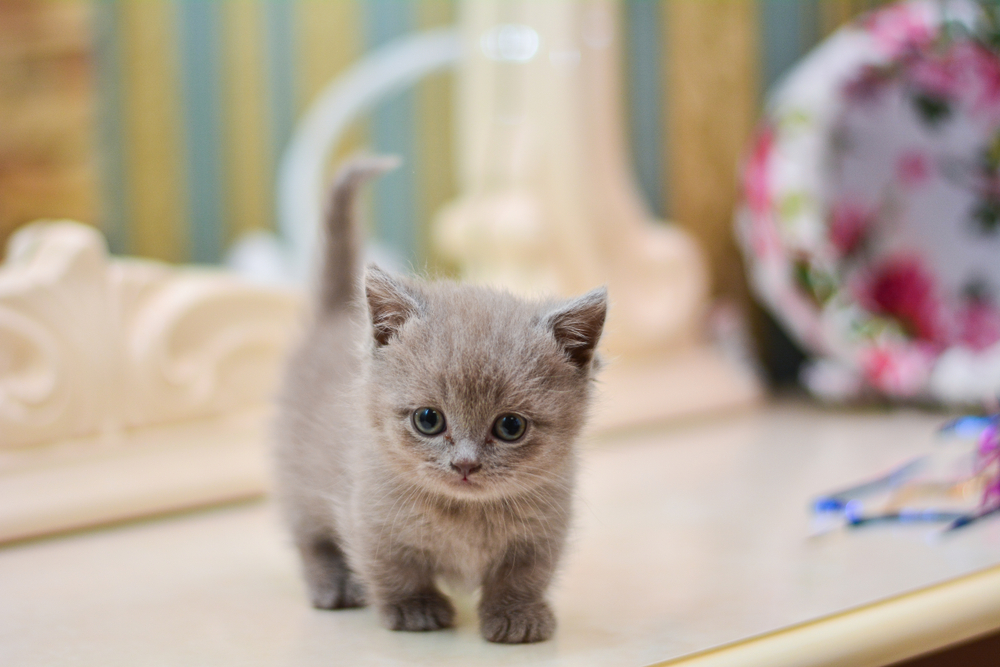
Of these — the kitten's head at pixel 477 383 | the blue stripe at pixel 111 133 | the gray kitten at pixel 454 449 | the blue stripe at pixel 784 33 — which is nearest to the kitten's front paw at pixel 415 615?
the gray kitten at pixel 454 449

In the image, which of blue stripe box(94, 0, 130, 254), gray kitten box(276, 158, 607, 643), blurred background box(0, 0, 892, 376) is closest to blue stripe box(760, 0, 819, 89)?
blurred background box(0, 0, 892, 376)

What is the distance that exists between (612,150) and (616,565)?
2.38 ft

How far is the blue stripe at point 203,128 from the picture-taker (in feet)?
5.29

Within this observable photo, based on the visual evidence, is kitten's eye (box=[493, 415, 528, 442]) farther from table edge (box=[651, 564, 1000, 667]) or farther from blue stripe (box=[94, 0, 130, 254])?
blue stripe (box=[94, 0, 130, 254])

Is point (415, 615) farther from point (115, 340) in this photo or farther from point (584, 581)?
point (115, 340)

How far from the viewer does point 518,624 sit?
2.20 ft

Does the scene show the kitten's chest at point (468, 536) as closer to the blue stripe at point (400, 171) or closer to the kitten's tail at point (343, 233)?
the kitten's tail at point (343, 233)

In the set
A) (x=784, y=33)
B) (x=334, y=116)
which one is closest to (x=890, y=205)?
(x=784, y=33)

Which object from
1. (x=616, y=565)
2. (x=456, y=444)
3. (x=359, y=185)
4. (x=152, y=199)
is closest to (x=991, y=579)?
(x=616, y=565)

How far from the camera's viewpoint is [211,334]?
1.18 m

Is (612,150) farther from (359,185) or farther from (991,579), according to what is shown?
(991,579)

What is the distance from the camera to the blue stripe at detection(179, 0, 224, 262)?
1.61 metres

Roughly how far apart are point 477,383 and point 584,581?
303mm

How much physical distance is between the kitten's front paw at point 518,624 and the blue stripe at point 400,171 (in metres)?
1.03
